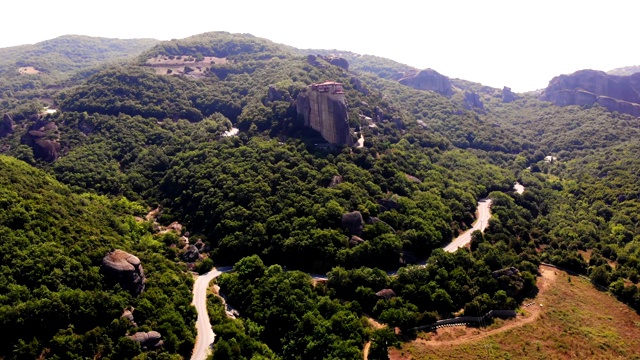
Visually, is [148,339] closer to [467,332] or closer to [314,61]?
[467,332]

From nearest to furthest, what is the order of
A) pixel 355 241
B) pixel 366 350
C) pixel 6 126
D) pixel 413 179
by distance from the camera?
pixel 366 350
pixel 355 241
pixel 413 179
pixel 6 126

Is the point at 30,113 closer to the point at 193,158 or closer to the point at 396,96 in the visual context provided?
the point at 193,158

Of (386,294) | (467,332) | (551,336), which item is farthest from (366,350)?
(551,336)

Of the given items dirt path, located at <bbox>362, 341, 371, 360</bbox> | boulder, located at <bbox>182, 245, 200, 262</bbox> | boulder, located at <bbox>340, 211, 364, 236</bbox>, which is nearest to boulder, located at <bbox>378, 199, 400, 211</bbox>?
boulder, located at <bbox>340, 211, 364, 236</bbox>

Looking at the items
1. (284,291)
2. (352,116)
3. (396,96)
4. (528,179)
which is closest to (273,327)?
(284,291)

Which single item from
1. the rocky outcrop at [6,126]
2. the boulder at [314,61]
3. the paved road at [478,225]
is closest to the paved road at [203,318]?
the paved road at [478,225]

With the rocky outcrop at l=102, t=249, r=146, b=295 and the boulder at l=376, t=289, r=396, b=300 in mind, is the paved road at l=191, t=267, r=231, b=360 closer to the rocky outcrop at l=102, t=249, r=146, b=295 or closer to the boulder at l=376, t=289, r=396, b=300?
the rocky outcrop at l=102, t=249, r=146, b=295

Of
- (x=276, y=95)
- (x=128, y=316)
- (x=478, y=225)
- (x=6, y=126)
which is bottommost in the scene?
(x=128, y=316)
